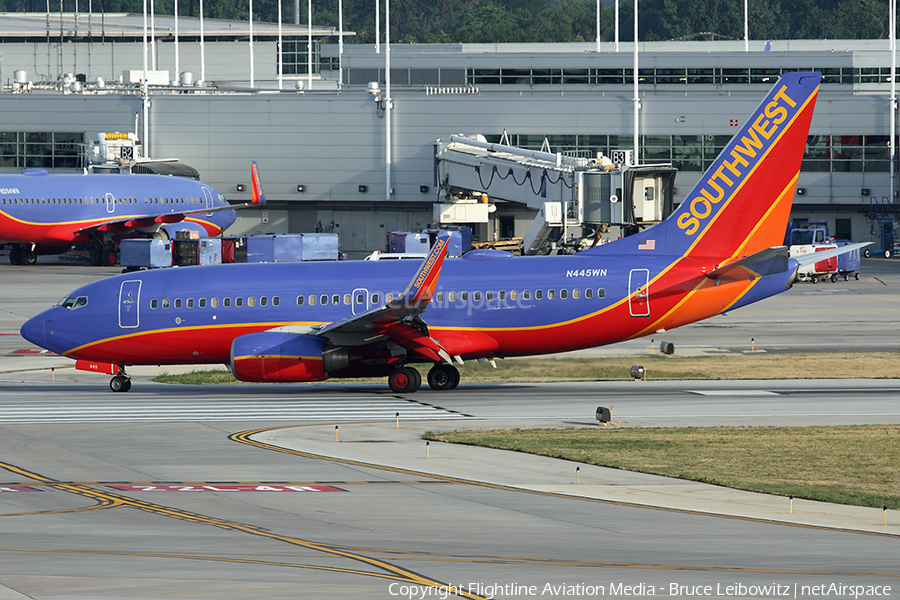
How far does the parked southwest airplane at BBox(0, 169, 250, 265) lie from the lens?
7525 centimetres

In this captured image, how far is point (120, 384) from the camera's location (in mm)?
37062

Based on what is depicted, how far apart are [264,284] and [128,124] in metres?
59.8

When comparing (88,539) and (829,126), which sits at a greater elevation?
(829,126)

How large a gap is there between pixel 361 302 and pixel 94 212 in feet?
153

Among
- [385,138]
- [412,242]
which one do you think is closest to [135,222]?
[412,242]

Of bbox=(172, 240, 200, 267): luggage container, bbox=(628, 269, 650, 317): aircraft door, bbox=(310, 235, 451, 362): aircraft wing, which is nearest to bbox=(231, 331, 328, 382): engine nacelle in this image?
bbox=(310, 235, 451, 362): aircraft wing

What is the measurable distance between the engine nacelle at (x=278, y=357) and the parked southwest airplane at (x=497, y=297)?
→ 4cm

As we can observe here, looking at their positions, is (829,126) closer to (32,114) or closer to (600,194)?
(600,194)

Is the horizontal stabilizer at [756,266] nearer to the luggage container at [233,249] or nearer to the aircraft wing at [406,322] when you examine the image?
the aircraft wing at [406,322]

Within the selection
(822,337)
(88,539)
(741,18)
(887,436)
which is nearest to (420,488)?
(88,539)

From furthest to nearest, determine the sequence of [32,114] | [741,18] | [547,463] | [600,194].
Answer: [741,18], [32,114], [600,194], [547,463]

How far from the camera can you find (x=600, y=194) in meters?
68.9

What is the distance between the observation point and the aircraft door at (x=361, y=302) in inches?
1387

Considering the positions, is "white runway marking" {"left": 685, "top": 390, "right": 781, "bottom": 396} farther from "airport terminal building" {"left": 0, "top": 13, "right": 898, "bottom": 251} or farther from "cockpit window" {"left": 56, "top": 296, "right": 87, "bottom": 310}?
"airport terminal building" {"left": 0, "top": 13, "right": 898, "bottom": 251}
